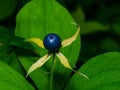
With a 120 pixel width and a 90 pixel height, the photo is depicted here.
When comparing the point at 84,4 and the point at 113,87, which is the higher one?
the point at 113,87

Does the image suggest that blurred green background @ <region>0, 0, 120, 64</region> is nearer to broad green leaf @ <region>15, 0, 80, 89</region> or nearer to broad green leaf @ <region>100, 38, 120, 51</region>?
broad green leaf @ <region>100, 38, 120, 51</region>

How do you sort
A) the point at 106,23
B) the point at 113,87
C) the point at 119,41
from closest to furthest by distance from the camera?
the point at 113,87, the point at 119,41, the point at 106,23

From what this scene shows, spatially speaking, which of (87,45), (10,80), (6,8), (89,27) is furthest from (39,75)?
(89,27)

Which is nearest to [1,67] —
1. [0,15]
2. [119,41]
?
[0,15]

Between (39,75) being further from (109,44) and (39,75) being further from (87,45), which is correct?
(109,44)

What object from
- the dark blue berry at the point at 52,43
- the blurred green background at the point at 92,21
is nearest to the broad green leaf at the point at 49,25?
the dark blue berry at the point at 52,43

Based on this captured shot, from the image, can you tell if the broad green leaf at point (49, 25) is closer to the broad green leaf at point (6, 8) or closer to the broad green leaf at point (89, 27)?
the broad green leaf at point (6, 8)

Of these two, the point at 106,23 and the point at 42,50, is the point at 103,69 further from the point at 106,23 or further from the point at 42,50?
the point at 106,23
